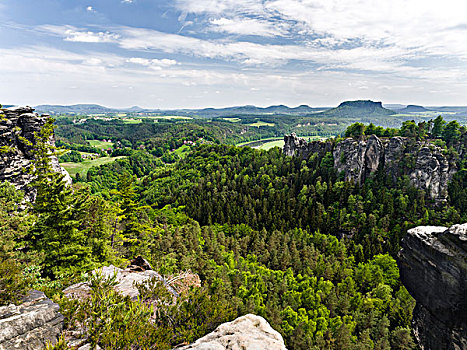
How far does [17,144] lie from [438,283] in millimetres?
67270

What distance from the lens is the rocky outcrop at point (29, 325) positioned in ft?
33.2

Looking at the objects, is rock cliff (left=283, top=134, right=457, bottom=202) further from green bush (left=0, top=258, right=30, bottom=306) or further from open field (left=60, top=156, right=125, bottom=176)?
open field (left=60, top=156, right=125, bottom=176)

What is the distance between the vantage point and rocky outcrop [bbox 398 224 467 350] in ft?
116

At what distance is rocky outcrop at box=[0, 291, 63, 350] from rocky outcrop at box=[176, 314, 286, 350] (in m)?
5.61

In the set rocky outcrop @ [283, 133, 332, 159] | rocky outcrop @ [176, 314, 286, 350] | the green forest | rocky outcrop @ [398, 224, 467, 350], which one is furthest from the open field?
rocky outcrop @ [176, 314, 286, 350]

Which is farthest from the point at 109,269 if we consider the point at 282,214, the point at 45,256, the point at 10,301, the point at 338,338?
the point at 282,214

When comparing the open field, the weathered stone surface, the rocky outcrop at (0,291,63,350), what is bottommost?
the open field

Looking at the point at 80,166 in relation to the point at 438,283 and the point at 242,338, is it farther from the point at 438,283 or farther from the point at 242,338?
the point at 242,338

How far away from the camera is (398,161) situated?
3359 inches

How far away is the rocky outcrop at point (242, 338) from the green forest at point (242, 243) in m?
1.79

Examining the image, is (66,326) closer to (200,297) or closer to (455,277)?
(200,297)

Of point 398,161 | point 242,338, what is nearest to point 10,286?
point 242,338

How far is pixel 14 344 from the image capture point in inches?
393

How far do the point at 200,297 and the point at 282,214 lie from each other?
252 feet
